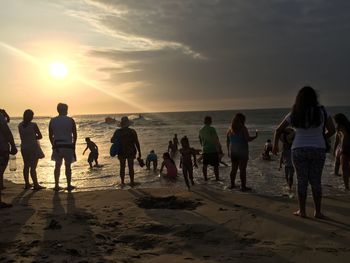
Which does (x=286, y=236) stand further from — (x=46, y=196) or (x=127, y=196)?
(x=46, y=196)

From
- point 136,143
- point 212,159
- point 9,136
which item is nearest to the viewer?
point 9,136

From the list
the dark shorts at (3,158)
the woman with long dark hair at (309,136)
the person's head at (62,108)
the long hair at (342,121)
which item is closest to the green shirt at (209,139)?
the long hair at (342,121)

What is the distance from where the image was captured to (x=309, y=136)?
5973 millimetres

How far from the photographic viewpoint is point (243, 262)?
14.3 ft

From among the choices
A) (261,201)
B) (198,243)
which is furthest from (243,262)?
(261,201)

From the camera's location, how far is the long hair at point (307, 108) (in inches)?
231

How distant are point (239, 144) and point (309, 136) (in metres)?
3.39

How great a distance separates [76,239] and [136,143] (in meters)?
5.09

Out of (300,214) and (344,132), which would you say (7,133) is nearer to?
(300,214)

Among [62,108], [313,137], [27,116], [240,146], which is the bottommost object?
[240,146]

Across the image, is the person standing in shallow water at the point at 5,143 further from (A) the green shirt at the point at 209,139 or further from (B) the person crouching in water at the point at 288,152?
(B) the person crouching in water at the point at 288,152

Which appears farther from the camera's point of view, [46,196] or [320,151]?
[46,196]

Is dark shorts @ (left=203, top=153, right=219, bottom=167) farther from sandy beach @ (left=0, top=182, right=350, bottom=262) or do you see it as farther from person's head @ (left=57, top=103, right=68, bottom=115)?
person's head @ (left=57, top=103, right=68, bottom=115)

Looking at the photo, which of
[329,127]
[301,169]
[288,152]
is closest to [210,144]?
[288,152]
